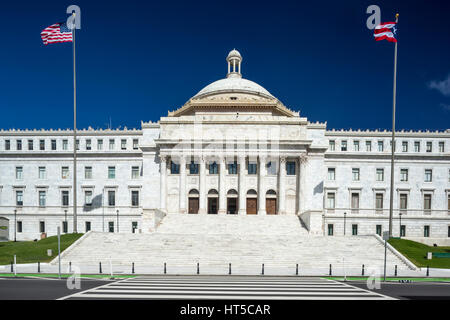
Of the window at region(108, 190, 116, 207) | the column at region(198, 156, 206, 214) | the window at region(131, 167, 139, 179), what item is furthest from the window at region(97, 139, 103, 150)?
the column at region(198, 156, 206, 214)

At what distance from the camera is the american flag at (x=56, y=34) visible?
3362cm

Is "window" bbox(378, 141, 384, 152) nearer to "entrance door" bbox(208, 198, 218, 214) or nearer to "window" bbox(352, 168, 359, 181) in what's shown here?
"window" bbox(352, 168, 359, 181)

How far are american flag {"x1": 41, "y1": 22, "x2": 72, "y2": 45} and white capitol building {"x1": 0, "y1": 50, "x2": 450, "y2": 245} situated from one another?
62.8 ft

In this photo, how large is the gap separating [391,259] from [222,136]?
96.0ft

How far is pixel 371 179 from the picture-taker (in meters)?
52.4

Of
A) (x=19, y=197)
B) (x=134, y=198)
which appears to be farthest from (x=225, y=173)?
(x=19, y=197)

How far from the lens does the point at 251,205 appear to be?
47.5 metres

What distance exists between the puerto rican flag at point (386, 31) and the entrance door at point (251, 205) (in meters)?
28.9

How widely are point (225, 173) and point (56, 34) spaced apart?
98.4 feet

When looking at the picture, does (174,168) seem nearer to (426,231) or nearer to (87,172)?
(87,172)

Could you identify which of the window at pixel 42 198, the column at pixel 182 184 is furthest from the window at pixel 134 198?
the window at pixel 42 198

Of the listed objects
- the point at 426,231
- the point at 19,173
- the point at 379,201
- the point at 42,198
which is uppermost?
the point at 19,173
